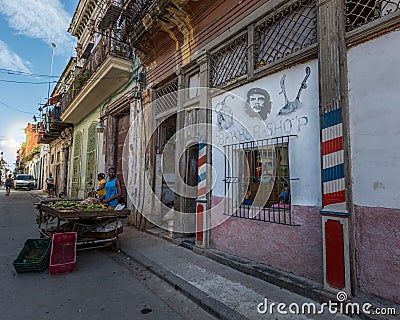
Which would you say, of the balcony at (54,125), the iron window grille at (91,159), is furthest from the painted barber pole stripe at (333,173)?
the balcony at (54,125)

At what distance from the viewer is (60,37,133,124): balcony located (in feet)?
29.4

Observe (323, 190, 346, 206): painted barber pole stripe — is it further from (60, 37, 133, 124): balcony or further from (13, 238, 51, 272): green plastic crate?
(60, 37, 133, 124): balcony

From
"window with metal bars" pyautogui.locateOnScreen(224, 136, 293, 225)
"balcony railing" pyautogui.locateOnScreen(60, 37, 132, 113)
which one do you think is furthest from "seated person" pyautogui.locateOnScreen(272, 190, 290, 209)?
"balcony railing" pyautogui.locateOnScreen(60, 37, 132, 113)

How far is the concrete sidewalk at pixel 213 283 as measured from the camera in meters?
3.12

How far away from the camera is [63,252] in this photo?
15.2 ft

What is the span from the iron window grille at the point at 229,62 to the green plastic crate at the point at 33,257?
4.53 m

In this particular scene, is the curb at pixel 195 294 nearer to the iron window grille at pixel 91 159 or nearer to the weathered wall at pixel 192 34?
the weathered wall at pixel 192 34

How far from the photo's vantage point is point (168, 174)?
8.05m

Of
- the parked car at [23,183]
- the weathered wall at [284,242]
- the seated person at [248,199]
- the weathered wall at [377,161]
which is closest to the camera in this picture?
the weathered wall at [377,161]

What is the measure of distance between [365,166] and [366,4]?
1.95 m

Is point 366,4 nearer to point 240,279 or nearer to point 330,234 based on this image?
point 330,234

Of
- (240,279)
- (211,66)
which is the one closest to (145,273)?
(240,279)

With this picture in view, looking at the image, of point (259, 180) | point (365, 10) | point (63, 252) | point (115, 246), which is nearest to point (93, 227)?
point (115, 246)

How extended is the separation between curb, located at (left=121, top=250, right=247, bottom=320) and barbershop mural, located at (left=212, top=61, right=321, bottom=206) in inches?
68.7
